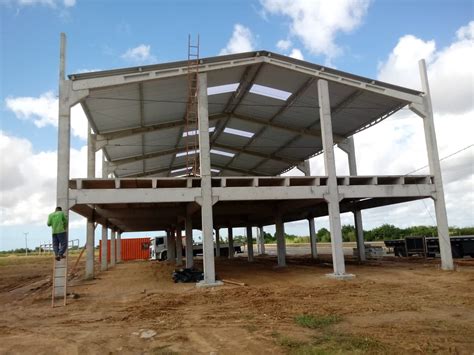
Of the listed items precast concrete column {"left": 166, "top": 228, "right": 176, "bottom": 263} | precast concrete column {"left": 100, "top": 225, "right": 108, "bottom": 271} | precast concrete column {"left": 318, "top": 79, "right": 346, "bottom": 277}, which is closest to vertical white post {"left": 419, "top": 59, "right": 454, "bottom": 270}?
precast concrete column {"left": 318, "top": 79, "right": 346, "bottom": 277}

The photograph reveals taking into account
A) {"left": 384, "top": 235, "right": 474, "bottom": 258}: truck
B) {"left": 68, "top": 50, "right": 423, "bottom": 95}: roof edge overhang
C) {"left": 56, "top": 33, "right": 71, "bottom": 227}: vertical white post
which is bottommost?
{"left": 384, "top": 235, "right": 474, "bottom": 258}: truck

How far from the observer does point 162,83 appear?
50.7 feet

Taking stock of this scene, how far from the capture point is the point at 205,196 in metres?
14.2

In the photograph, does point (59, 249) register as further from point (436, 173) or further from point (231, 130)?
A: point (436, 173)

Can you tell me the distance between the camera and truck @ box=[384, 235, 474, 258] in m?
22.3

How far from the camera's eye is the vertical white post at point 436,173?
53.4ft

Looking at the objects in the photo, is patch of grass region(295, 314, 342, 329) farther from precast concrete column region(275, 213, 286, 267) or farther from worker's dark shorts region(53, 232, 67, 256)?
precast concrete column region(275, 213, 286, 267)

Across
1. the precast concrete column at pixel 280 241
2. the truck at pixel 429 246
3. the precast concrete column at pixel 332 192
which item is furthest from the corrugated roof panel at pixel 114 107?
the truck at pixel 429 246

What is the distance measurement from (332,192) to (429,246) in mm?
13243

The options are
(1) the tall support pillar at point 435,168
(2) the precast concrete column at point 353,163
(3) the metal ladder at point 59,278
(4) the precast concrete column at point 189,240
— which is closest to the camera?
(3) the metal ladder at point 59,278

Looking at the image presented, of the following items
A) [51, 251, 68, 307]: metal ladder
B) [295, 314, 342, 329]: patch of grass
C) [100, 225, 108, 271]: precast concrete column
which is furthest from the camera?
[100, 225, 108, 271]: precast concrete column

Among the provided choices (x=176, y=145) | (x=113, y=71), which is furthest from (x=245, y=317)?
(x=176, y=145)

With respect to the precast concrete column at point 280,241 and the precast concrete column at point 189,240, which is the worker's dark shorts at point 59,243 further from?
the precast concrete column at point 280,241

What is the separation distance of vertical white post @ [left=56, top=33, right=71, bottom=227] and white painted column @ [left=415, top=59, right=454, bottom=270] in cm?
1418
